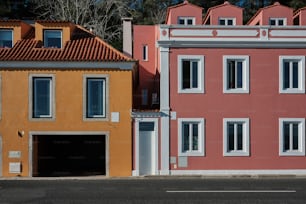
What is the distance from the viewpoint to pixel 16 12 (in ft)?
194

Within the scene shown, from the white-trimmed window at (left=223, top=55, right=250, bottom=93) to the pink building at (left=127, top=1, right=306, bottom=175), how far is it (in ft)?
0.17

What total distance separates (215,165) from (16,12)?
116 ft

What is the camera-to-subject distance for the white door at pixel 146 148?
30000 millimetres

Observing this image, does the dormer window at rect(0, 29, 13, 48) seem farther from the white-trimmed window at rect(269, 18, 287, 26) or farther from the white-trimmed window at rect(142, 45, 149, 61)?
the white-trimmed window at rect(269, 18, 287, 26)

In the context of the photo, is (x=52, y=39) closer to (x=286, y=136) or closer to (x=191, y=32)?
(x=191, y=32)

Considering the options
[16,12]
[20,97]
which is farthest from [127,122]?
[16,12]

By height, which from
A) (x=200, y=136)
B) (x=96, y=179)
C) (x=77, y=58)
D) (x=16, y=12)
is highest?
(x=16, y=12)

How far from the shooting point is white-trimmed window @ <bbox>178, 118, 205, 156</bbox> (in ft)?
98.9

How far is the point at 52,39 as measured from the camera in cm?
3147

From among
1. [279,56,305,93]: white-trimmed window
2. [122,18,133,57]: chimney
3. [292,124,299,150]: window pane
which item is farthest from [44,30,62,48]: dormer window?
[292,124,299,150]: window pane

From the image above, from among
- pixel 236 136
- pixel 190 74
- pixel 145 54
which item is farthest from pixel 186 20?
pixel 236 136

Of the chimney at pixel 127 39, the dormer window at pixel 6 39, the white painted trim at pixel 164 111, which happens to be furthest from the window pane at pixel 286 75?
the dormer window at pixel 6 39

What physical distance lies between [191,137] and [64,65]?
724 cm
